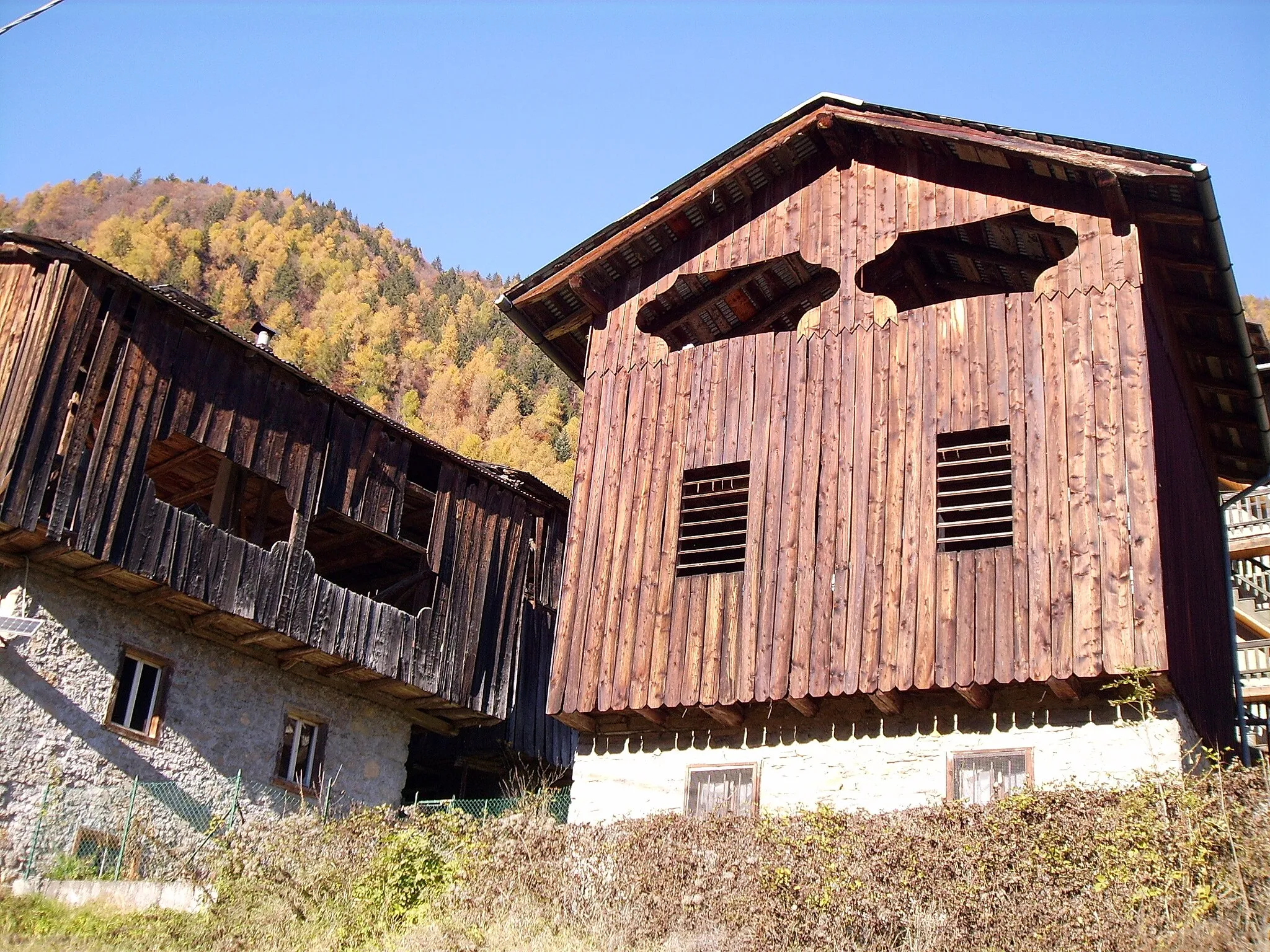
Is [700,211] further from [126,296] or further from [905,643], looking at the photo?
[126,296]

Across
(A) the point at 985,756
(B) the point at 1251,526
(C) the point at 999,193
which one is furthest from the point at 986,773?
(B) the point at 1251,526

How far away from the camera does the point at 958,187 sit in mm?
17641

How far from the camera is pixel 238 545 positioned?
20.7 metres

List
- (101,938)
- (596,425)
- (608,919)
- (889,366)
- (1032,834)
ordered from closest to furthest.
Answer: (1032,834), (608,919), (101,938), (889,366), (596,425)

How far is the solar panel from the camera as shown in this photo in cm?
1777

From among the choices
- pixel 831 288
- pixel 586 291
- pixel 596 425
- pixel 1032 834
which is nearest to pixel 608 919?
pixel 1032 834

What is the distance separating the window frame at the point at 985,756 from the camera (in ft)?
47.2

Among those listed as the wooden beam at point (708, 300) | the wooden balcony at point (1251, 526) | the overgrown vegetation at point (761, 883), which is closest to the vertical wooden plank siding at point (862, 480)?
the wooden beam at point (708, 300)

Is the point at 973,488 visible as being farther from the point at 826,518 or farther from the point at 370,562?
the point at 370,562

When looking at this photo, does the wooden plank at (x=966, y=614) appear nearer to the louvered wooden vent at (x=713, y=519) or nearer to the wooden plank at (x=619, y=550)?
the louvered wooden vent at (x=713, y=519)

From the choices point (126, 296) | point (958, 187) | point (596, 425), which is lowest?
point (596, 425)

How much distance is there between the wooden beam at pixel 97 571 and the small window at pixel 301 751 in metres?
4.12

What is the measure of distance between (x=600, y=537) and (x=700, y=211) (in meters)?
4.83

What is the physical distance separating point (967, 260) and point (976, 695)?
7.63 m
